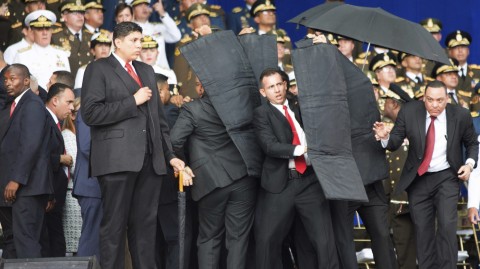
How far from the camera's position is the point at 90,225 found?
36.7 ft

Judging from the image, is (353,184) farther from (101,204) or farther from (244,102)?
(101,204)

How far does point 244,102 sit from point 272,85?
1.39 feet

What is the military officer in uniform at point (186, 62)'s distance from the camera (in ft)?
47.4

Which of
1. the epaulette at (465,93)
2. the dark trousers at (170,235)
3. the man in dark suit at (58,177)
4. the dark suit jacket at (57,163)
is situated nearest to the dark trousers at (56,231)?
the man in dark suit at (58,177)

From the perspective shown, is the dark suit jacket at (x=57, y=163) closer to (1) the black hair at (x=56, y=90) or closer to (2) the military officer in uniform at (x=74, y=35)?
(1) the black hair at (x=56, y=90)

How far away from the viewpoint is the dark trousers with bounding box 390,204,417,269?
12.9 meters

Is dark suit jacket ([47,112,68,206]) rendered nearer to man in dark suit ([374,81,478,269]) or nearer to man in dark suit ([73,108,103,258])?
man in dark suit ([73,108,103,258])

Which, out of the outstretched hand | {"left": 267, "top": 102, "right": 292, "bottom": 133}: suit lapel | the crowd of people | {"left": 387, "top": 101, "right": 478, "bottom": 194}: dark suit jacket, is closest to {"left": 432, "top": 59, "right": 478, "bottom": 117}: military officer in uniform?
the crowd of people

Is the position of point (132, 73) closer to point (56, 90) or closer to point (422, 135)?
point (56, 90)

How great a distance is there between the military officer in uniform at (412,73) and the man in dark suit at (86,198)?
5652 mm

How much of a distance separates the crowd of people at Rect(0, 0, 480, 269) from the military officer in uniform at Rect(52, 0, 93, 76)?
2.26 m

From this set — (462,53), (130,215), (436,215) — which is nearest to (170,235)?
(130,215)

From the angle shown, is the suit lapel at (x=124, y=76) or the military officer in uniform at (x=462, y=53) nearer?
the suit lapel at (x=124, y=76)

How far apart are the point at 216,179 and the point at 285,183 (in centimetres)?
62
